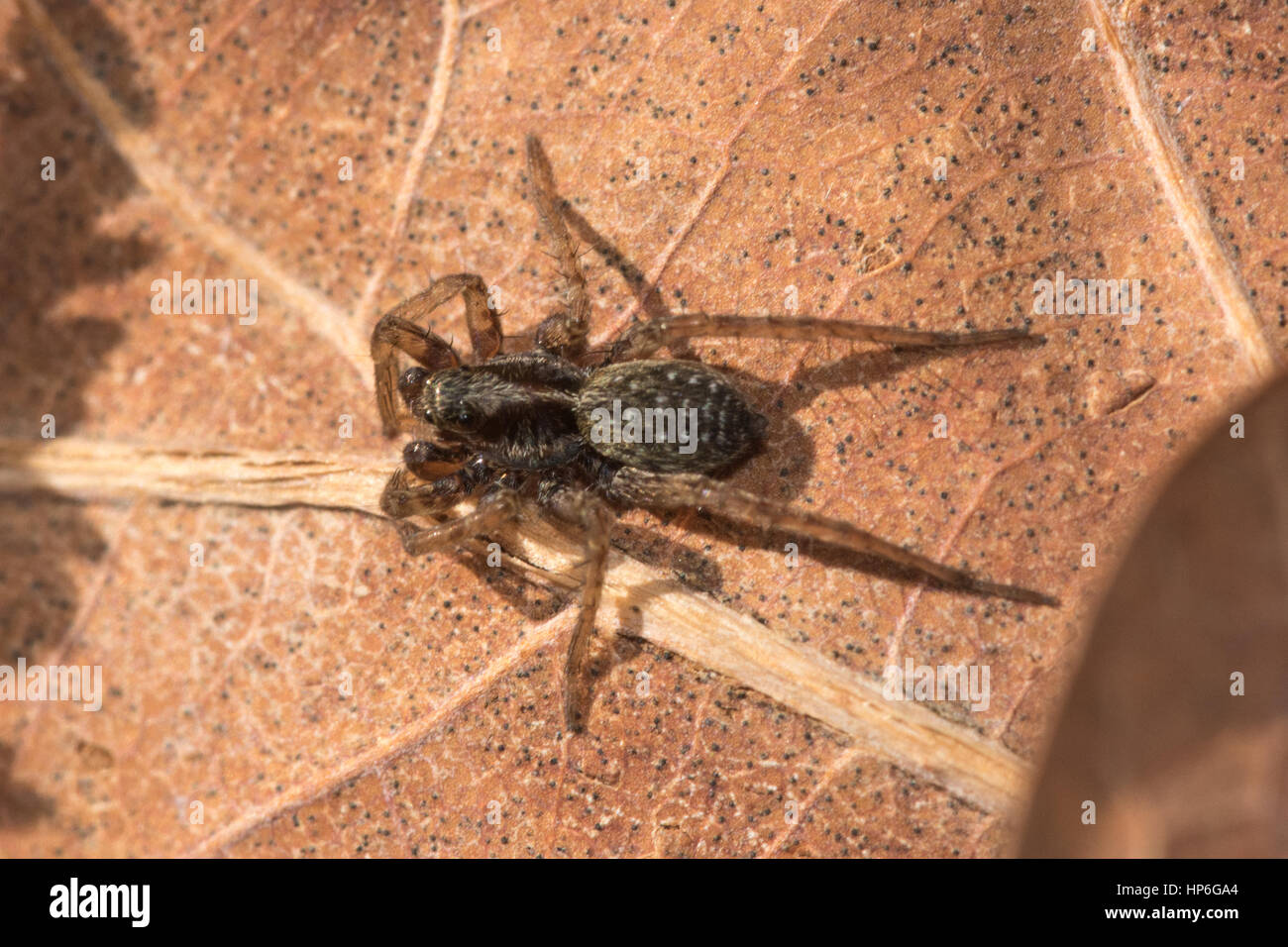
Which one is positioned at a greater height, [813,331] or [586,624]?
[813,331]

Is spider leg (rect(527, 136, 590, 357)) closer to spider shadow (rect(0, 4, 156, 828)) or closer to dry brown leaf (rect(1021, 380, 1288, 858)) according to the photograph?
spider shadow (rect(0, 4, 156, 828))

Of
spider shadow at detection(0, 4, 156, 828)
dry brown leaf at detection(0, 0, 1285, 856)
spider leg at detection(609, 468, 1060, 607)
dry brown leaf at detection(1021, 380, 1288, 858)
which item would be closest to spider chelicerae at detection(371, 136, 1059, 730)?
spider leg at detection(609, 468, 1060, 607)

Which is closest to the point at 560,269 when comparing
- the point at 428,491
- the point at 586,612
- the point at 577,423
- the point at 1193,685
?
the point at 577,423

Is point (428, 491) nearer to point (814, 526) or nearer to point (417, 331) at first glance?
point (417, 331)

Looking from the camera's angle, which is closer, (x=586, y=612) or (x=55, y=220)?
(x=586, y=612)

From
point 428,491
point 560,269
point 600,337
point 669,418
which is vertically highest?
point 560,269
